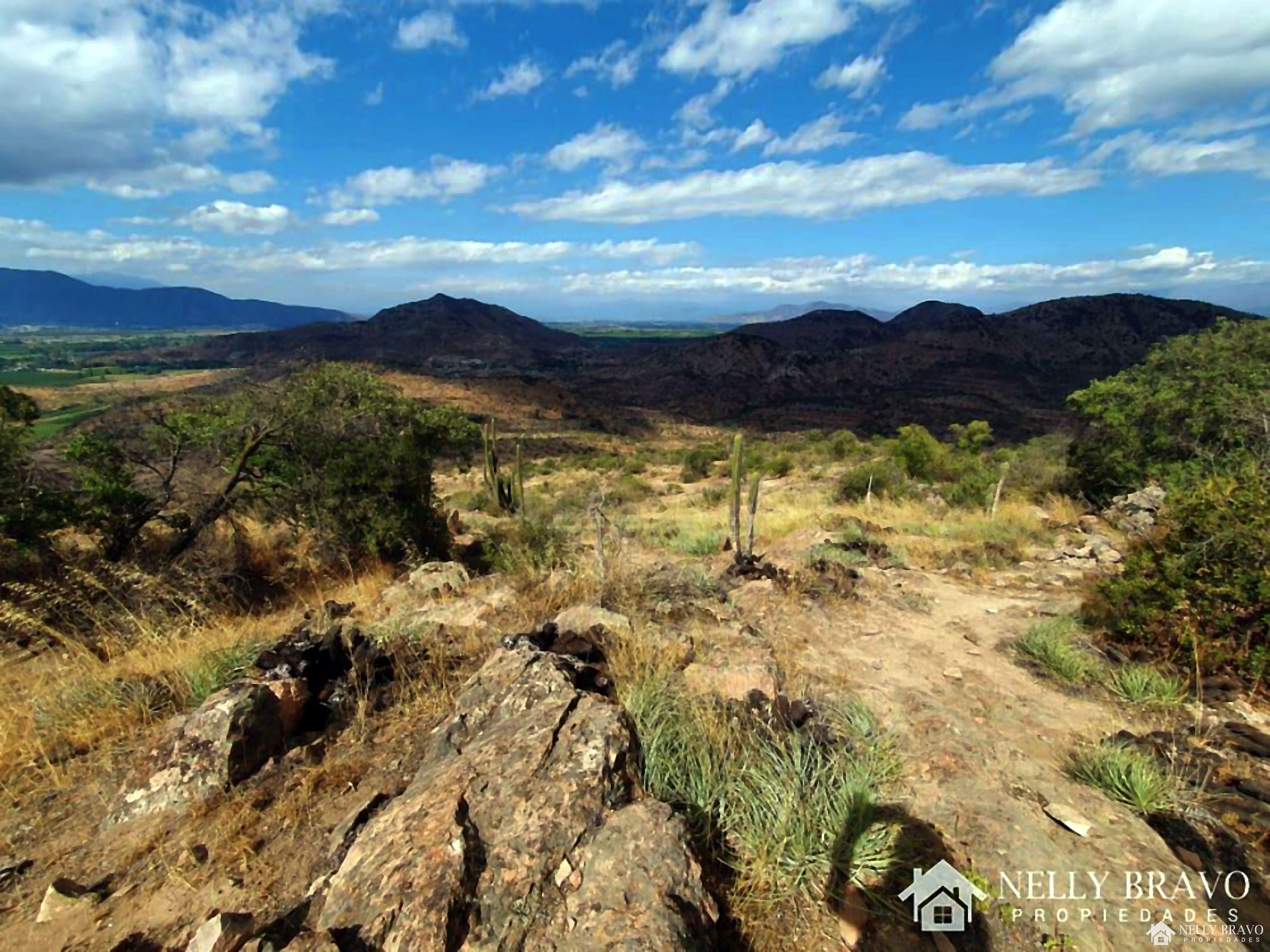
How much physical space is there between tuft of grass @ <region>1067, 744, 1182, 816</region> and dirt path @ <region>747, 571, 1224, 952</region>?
89mm

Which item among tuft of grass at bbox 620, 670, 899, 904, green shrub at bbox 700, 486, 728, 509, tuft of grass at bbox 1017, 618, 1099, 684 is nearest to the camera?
tuft of grass at bbox 620, 670, 899, 904

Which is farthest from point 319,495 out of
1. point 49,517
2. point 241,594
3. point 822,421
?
point 822,421

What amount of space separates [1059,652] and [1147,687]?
0.67 meters

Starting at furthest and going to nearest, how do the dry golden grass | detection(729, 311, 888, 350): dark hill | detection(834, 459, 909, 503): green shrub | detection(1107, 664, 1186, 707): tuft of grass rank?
1. detection(729, 311, 888, 350): dark hill
2. detection(834, 459, 909, 503): green shrub
3. detection(1107, 664, 1186, 707): tuft of grass
4. the dry golden grass

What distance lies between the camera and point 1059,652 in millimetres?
5684

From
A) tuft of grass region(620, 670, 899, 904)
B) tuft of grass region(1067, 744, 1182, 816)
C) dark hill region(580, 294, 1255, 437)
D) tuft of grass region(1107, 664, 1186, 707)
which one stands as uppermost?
tuft of grass region(620, 670, 899, 904)

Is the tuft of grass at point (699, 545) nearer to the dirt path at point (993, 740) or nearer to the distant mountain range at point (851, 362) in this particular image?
the dirt path at point (993, 740)

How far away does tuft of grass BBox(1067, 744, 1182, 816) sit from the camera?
3.49m

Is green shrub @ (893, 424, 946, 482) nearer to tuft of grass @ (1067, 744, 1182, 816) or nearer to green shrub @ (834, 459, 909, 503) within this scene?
green shrub @ (834, 459, 909, 503)

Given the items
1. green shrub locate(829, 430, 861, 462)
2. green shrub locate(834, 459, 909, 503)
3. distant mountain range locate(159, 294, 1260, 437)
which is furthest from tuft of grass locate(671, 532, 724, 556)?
distant mountain range locate(159, 294, 1260, 437)

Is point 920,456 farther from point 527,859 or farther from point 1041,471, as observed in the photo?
point 527,859

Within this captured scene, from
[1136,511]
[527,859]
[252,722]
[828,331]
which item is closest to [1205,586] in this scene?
[527,859]

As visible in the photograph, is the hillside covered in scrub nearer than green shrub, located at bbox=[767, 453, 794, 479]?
Yes

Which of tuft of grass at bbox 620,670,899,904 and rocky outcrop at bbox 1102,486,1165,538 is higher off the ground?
tuft of grass at bbox 620,670,899,904
